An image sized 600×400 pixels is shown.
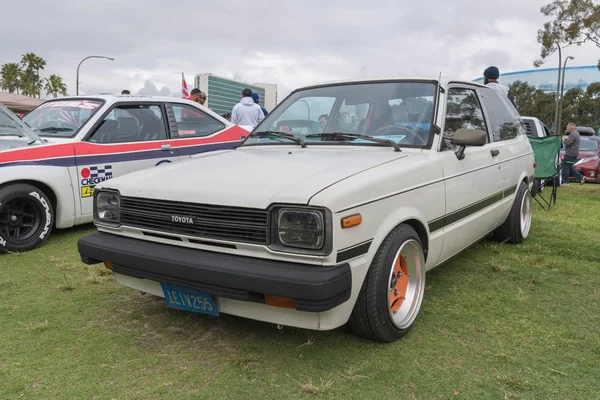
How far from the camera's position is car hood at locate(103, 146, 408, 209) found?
7.80 ft

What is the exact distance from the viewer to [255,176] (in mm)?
2641

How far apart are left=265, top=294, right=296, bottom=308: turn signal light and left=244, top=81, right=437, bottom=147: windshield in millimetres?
1409

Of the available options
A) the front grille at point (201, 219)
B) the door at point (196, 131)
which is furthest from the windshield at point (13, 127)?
the front grille at point (201, 219)

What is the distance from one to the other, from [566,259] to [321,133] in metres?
2.83

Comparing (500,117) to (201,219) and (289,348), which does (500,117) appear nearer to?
(289,348)

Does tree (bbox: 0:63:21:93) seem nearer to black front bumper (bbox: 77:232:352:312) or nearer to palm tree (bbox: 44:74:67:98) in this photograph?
palm tree (bbox: 44:74:67:98)

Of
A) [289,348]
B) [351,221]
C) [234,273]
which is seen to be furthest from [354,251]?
[289,348]

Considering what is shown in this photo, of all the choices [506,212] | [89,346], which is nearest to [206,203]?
[89,346]

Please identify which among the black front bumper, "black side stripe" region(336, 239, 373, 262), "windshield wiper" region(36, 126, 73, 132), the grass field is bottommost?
the grass field

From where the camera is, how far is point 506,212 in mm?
4719

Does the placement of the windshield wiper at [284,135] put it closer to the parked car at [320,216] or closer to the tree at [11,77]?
the parked car at [320,216]

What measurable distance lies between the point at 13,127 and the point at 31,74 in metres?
68.5

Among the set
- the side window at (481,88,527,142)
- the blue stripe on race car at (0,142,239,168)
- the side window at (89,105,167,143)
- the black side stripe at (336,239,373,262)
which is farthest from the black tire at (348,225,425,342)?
the side window at (89,105,167,143)

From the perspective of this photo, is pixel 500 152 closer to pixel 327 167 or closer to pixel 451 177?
pixel 451 177
